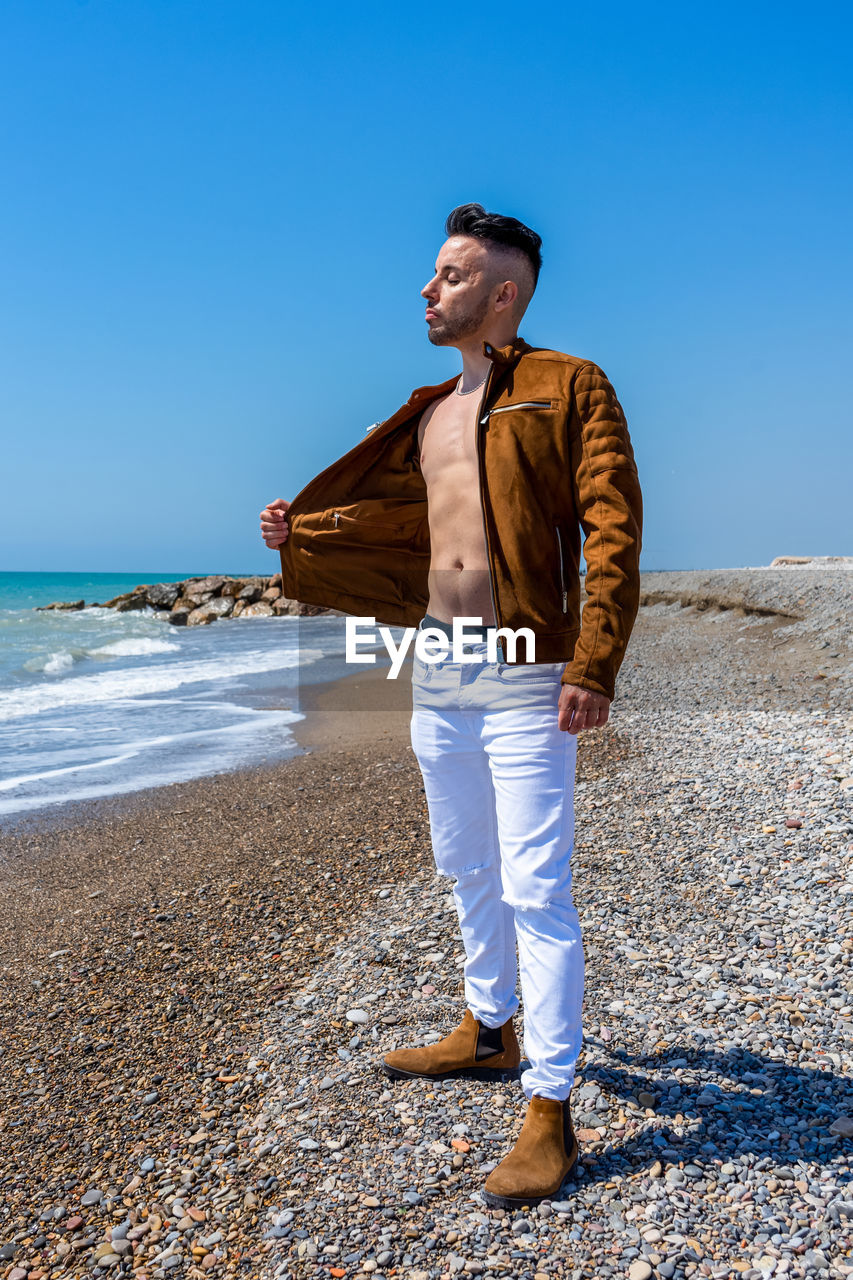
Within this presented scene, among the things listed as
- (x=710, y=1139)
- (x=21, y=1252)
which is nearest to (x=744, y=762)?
(x=710, y=1139)

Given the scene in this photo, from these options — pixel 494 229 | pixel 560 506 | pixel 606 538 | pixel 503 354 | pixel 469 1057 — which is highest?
pixel 494 229

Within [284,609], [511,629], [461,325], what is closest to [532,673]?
[511,629]

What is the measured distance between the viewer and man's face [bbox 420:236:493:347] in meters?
2.99

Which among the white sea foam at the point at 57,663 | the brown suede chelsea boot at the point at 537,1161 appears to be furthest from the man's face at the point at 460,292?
the white sea foam at the point at 57,663

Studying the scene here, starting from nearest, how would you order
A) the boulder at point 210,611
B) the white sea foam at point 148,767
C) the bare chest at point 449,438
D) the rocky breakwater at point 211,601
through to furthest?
the bare chest at point 449,438 < the white sea foam at point 148,767 < the boulder at point 210,611 < the rocky breakwater at point 211,601

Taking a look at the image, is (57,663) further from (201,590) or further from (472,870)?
(201,590)

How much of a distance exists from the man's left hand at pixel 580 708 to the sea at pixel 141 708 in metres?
6.91

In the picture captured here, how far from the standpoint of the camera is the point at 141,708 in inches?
561

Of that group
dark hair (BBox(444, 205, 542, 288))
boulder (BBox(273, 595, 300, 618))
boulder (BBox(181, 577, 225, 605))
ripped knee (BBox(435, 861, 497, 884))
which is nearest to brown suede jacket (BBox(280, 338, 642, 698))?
dark hair (BBox(444, 205, 542, 288))

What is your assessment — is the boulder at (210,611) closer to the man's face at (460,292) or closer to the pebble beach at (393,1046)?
the pebble beach at (393,1046)

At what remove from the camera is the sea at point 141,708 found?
960cm

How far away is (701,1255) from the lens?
8.16 feet

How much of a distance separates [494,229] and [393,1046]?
3.29 meters

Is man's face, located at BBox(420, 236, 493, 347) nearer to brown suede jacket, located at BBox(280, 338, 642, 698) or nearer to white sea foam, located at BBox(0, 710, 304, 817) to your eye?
brown suede jacket, located at BBox(280, 338, 642, 698)
